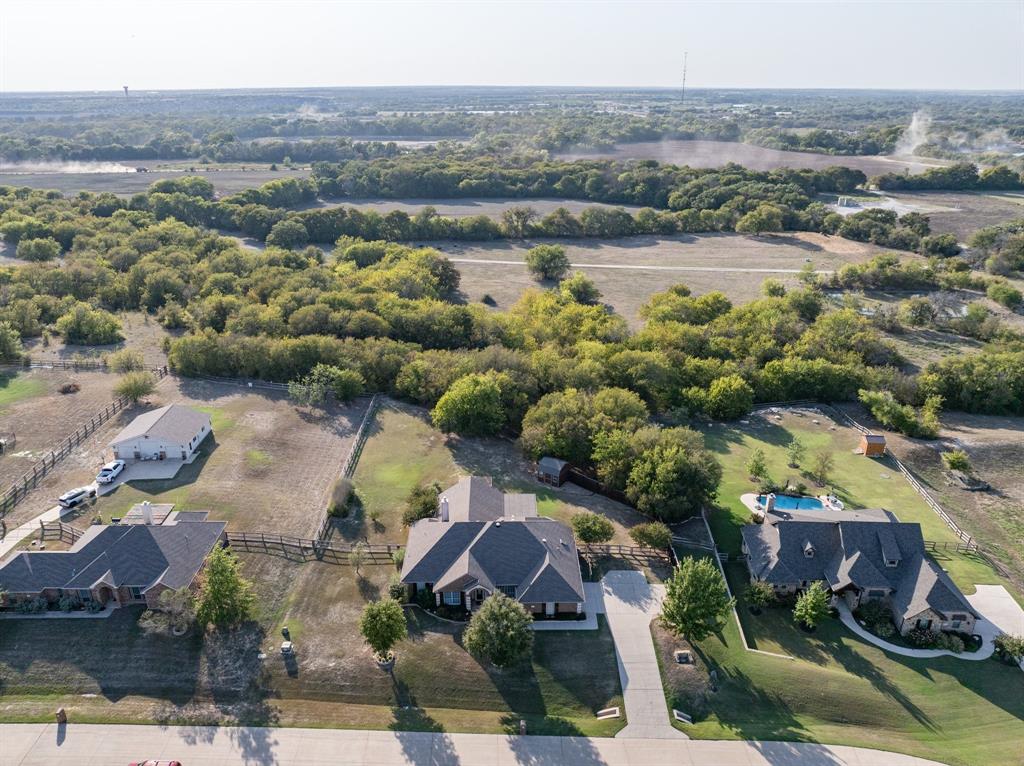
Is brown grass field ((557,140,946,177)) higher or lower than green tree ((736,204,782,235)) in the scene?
higher

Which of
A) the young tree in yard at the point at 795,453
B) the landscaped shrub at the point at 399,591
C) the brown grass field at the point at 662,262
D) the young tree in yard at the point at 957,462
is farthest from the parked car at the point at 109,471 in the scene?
the young tree in yard at the point at 957,462

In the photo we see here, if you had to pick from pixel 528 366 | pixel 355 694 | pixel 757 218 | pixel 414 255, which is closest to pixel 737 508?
pixel 528 366

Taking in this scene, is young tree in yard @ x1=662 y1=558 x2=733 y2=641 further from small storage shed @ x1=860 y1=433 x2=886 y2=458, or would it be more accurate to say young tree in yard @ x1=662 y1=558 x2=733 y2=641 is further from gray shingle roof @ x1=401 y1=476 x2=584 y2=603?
small storage shed @ x1=860 y1=433 x2=886 y2=458

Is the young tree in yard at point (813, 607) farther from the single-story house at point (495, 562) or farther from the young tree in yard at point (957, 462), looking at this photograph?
the young tree in yard at point (957, 462)

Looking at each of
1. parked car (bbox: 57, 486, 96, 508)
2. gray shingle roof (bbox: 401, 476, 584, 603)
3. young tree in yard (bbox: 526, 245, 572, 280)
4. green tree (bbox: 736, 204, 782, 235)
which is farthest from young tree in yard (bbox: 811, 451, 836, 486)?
green tree (bbox: 736, 204, 782, 235)

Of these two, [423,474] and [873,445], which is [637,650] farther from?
[873,445]

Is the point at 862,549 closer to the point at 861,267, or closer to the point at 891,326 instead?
the point at 891,326
